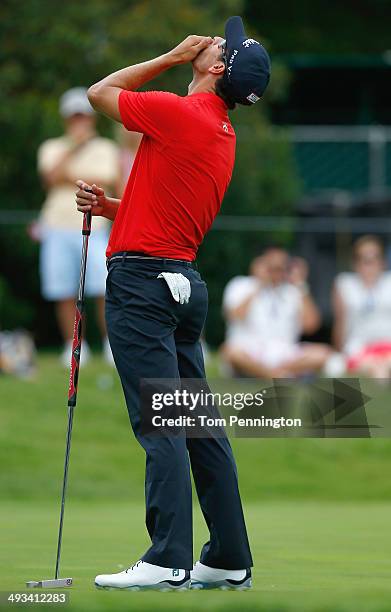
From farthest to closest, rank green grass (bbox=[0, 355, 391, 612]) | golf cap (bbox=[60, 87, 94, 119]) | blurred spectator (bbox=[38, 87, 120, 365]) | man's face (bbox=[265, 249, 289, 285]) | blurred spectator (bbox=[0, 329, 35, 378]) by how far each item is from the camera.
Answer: man's face (bbox=[265, 249, 289, 285]) < blurred spectator (bbox=[0, 329, 35, 378]) < blurred spectator (bbox=[38, 87, 120, 365]) < golf cap (bbox=[60, 87, 94, 119]) < green grass (bbox=[0, 355, 391, 612])

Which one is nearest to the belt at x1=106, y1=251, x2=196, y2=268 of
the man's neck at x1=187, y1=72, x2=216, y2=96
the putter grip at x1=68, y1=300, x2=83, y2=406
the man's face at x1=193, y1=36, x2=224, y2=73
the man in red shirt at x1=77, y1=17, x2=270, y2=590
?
the man in red shirt at x1=77, y1=17, x2=270, y2=590

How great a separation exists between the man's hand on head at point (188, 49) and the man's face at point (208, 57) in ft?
0.09

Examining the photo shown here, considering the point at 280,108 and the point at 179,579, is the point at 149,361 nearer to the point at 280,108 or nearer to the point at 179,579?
the point at 179,579

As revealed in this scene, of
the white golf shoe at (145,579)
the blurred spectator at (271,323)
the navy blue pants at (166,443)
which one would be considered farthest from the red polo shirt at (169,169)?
the blurred spectator at (271,323)

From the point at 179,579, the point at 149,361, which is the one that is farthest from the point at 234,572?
the point at 149,361

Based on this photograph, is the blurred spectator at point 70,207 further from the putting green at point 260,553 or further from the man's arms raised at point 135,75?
the man's arms raised at point 135,75

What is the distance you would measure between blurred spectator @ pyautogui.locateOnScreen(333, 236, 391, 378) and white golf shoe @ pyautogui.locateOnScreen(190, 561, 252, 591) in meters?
6.67

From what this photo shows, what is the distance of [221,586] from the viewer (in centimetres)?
675

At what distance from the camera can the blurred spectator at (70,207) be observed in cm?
1350

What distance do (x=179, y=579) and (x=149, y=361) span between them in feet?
2.92

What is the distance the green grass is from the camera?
6.76 metres

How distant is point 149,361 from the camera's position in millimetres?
6570

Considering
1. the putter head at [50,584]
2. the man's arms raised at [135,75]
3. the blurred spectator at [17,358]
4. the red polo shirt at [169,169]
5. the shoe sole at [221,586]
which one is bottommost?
the putter head at [50,584]

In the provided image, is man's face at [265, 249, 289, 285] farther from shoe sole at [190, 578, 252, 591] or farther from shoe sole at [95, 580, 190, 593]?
shoe sole at [95, 580, 190, 593]
